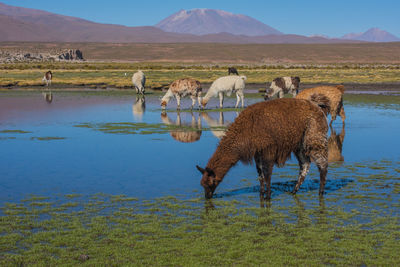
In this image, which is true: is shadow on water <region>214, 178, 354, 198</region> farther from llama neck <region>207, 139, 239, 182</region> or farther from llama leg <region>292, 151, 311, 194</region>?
llama neck <region>207, 139, 239, 182</region>

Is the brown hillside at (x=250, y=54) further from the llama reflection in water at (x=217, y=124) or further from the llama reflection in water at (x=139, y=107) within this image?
the llama reflection in water at (x=217, y=124)

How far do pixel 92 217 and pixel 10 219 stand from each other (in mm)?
1316

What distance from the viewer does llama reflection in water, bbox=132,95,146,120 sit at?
22.8 meters

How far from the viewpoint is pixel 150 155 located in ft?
44.4

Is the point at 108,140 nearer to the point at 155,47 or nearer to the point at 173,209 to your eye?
the point at 173,209

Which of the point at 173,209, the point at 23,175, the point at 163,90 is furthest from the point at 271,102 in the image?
the point at 163,90

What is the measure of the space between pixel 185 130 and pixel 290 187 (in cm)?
831

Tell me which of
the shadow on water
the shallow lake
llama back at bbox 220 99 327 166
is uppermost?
llama back at bbox 220 99 327 166

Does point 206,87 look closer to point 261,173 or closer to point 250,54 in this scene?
point 261,173

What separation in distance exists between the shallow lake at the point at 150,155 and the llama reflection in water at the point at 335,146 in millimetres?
36

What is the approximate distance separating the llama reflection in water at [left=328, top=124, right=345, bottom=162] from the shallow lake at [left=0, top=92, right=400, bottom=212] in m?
0.04

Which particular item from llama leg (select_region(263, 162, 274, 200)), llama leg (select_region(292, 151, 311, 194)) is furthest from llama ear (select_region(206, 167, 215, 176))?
llama leg (select_region(292, 151, 311, 194))

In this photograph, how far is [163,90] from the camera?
1537 inches

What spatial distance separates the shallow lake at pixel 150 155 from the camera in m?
10.0
